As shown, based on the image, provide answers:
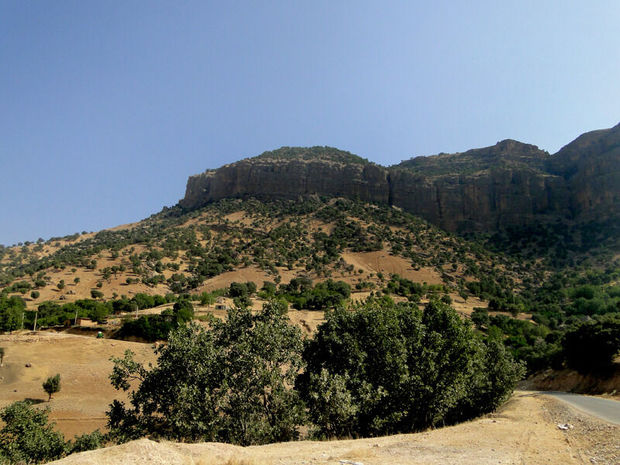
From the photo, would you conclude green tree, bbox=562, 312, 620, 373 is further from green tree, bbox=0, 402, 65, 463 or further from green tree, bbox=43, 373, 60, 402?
green tree, bbox=43, 373, 60, 402

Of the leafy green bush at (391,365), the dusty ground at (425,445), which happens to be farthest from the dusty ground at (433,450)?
the leafy green bush at (391,365)

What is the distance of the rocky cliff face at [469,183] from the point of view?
291 feet

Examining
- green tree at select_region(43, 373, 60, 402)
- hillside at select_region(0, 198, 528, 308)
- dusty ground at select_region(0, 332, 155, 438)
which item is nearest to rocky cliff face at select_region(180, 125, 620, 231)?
hillside at select_region(0, 198, 528, 308)

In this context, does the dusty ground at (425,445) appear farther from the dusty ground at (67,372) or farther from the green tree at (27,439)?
the green tree at (27,439)

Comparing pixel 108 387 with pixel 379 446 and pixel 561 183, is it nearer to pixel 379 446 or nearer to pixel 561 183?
pixel 379 446

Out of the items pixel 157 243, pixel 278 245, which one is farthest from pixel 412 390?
pixel 157 243

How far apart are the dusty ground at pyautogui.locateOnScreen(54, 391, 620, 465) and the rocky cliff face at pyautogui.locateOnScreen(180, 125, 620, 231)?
8807cm

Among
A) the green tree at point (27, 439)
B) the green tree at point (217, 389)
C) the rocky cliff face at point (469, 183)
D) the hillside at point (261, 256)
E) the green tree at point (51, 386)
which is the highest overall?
the rocky cliff face at point (469, 183)

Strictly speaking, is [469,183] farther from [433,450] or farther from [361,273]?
[433,450]

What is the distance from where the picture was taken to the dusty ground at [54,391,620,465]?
7.88 metres

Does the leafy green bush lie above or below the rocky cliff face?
below

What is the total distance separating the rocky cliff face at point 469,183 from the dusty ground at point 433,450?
88072 millimetres

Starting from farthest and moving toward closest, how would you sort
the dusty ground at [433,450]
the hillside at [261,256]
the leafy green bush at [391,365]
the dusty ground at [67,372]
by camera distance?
the hillside at [261,256], the dusty ground at [67,372], the leafy green bush at [391,365], the dusty ground at [433,450]

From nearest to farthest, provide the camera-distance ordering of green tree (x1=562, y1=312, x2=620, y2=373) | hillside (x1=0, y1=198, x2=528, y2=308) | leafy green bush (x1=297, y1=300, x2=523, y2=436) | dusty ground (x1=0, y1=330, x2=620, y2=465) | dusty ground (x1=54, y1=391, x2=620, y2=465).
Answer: dusty ground (x1=54, y1=391, x2=620, y2=465) < dusty ground (x1=0, y1=330, x2=620, y2=465) < leafy green bush (x1=297, y1=300, x2=523, y2=436) < green tree (x1=562, y1=312, x2=620, y2=373) < hillside (x1=0, y1=198, x2=528, y2=308)
